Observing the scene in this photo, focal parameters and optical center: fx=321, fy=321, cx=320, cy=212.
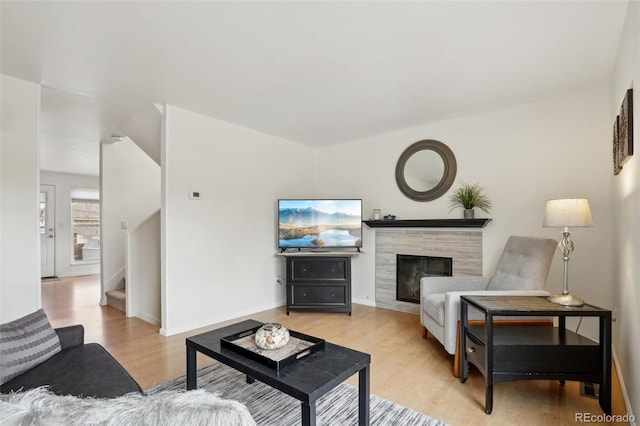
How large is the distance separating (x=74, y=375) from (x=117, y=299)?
10.4 ft

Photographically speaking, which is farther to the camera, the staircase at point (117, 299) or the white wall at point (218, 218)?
the staircase at point (117, 299)

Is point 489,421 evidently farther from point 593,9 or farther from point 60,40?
point 60,40

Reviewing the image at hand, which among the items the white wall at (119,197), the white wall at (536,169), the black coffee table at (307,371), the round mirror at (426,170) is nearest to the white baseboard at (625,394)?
the white wall at (536,169)

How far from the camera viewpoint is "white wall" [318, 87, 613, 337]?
9.49 ft

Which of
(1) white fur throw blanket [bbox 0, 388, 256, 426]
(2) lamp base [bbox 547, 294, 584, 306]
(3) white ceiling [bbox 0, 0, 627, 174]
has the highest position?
(3) white ceiling [bbox 0, 0, 627, 174]

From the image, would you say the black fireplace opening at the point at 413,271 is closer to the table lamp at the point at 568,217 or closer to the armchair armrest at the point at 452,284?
the armchair armrest at the point at 452,284

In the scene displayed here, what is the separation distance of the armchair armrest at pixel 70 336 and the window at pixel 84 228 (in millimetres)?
7004

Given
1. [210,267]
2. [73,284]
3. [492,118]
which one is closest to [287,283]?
[210,267]

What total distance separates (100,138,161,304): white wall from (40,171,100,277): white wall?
147 inches

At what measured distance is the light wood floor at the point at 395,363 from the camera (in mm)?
1977

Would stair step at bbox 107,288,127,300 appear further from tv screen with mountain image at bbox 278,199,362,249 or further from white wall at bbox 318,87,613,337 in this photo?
white wall at bbox 318,87,613,337

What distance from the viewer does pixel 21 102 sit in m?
2.67

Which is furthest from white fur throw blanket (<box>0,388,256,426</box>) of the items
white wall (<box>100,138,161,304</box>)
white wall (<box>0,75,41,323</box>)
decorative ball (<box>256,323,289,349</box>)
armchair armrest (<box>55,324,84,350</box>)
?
white wall (<box>100,138,161,304</box>)

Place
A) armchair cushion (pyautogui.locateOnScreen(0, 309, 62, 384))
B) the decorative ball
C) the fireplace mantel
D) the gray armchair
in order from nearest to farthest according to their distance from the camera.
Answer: armchair cushion (pyautogui.locateOnScreen(0, 309, 62, 384))
the decorative ball
the gray armchair
the fireplace mantel
